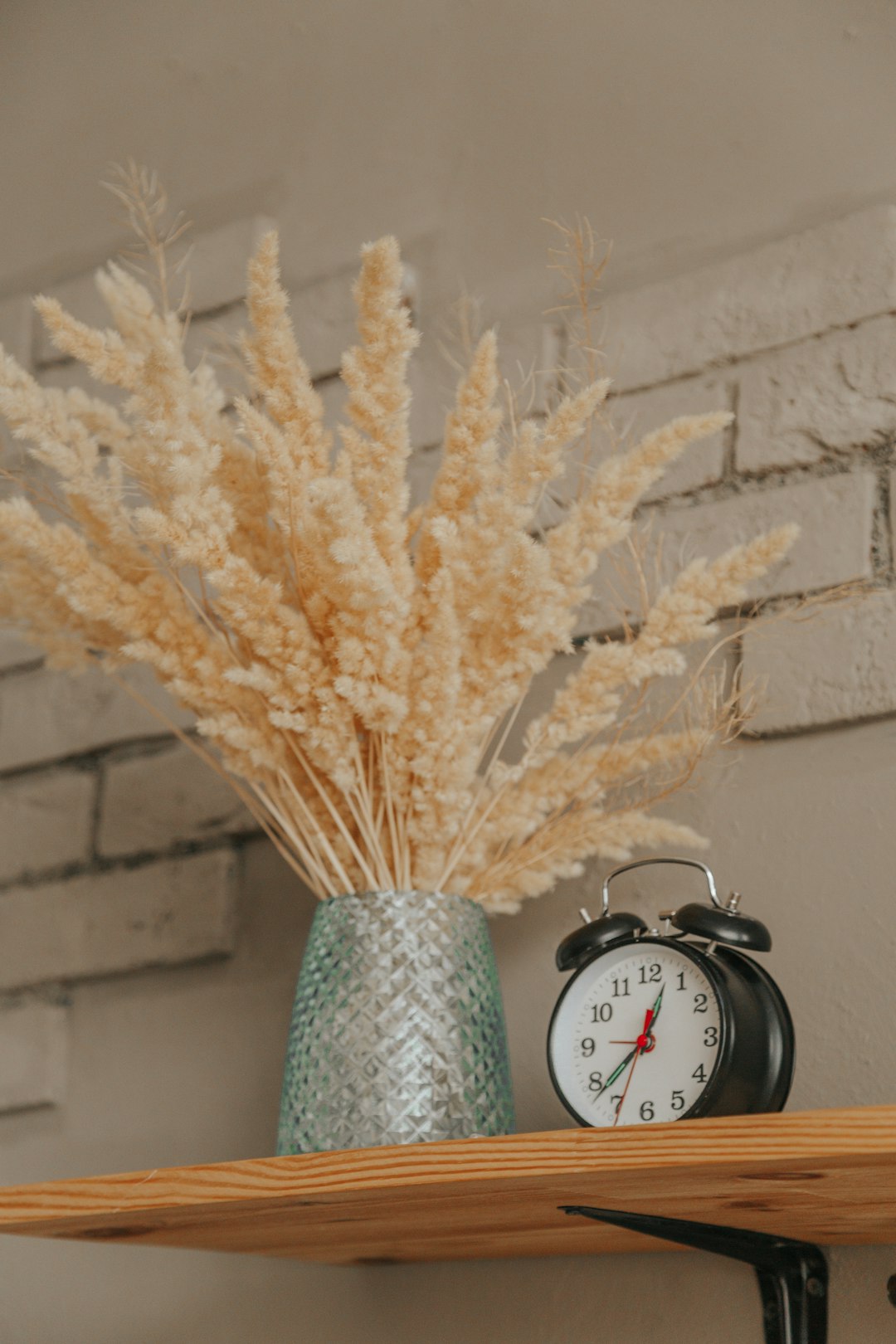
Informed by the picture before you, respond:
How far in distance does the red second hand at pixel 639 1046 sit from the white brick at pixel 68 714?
0.62 m

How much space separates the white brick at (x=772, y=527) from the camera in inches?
40.6

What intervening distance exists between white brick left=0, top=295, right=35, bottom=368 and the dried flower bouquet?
645 millimetres

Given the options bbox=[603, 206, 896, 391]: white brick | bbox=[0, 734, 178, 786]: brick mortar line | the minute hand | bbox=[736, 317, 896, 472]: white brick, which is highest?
bbox=[603, 206, 896, 391]: white brick

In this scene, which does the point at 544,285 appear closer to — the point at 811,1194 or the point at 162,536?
the point at 162,536

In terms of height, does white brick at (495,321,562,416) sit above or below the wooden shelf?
above

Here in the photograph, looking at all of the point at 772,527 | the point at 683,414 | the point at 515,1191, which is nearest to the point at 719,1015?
the point at 515,1191

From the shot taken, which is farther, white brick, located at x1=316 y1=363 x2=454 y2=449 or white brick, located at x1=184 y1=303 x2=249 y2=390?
white brick, located at x1=184 y1=303 x2=249 y2=390

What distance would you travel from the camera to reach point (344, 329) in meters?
1.33

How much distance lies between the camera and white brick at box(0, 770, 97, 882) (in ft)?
4.24

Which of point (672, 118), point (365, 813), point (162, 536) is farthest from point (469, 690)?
point (672, 118)

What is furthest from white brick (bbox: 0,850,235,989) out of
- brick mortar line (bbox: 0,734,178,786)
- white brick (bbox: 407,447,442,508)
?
white brick (bbox: 407,447,442,508)

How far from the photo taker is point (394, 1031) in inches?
33.0

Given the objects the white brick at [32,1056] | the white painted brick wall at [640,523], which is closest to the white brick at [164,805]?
the white painted brick wall at [640,523]

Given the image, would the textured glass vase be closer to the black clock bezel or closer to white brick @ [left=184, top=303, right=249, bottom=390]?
the black clock bezel
